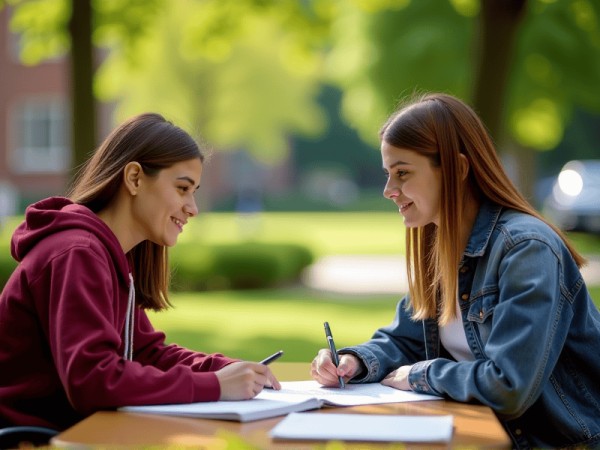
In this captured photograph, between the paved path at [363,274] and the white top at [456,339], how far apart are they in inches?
374

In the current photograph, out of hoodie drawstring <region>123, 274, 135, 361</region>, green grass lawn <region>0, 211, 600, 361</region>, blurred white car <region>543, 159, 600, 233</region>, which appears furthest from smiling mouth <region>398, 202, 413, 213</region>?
blurred white car <region>543, 159, 600, 233</region>

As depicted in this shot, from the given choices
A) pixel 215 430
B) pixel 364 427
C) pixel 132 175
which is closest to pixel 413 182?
pixel 132 175

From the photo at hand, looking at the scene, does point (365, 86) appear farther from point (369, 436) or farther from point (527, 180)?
point (369, 436)

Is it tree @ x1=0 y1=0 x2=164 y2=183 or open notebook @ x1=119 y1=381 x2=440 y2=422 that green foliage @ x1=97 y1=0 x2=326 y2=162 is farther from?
open notebook @ x1=119 y1=381 x2=440 y2=422

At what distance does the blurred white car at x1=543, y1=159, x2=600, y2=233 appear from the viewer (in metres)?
20.8

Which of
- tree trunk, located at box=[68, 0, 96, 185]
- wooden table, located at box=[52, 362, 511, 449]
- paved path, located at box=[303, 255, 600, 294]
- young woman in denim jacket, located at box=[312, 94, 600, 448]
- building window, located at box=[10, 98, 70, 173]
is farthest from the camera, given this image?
building window, located at box=[10, 98, 70, 173]

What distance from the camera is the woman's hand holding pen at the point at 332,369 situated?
10.2 feet

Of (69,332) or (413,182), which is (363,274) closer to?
(413,182)

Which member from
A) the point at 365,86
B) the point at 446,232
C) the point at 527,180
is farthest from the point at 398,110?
the point at 527,180

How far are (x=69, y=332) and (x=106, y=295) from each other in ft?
0.51

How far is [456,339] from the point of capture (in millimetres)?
3209

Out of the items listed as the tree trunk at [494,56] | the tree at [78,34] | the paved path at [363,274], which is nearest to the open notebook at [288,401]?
the tree trunk at [494,56]

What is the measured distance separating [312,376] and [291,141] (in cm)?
4809

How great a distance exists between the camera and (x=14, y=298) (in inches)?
113
